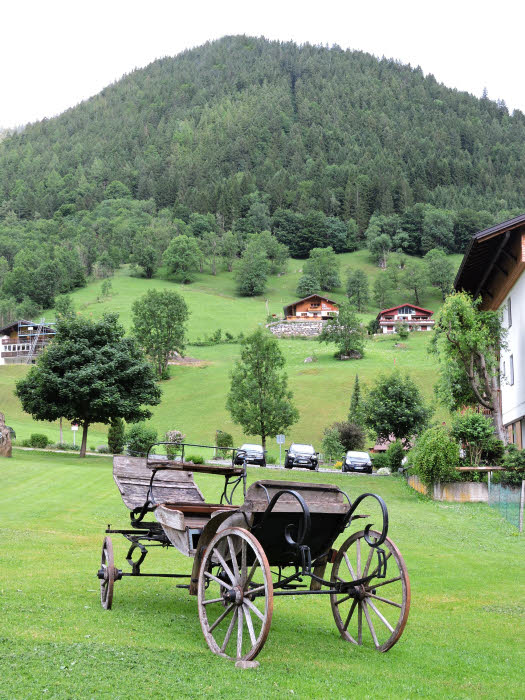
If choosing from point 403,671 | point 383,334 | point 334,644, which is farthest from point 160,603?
point 383,334

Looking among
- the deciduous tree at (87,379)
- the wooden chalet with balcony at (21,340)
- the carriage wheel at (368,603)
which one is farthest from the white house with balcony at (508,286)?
the wooden chalet with balcony at (21,340)

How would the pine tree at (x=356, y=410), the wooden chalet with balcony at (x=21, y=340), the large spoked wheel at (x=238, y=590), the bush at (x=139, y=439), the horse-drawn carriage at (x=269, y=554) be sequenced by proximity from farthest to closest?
the wooden chalet with balcony at (x=21, y=340)
the pine tree at (x=356, y=410)
the bush at (x=139, y=439)
the horse-drawn carriage at (x=269, y=554)
the large spoked wheel at (x=238, y=590)

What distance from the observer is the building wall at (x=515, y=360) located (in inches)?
1241

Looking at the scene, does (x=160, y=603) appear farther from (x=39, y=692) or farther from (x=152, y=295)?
(x=152, y=295)

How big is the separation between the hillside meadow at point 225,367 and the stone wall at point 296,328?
4120 millimetres

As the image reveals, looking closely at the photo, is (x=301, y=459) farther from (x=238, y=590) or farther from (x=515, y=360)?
(x=238, y=590)

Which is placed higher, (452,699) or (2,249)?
(2,249)

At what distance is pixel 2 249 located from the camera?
18450cm

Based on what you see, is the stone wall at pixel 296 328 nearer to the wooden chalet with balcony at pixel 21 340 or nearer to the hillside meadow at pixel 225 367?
the hillside meadow at pixel 225 367

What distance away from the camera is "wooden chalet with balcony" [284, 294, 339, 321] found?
133 m

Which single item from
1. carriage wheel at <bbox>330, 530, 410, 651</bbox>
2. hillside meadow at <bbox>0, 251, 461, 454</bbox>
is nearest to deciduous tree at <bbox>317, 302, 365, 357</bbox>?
hillside meadow at <bbox>0, 251, 461, 454</bbox>

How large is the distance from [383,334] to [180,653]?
11512 centimetres

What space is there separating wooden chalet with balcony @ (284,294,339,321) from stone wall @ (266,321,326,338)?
4.18 m

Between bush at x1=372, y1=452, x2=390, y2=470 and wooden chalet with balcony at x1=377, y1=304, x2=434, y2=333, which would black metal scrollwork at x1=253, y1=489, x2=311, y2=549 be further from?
wooden chalet with balcony at x1=377, y1=304, x2=434, y2=333
